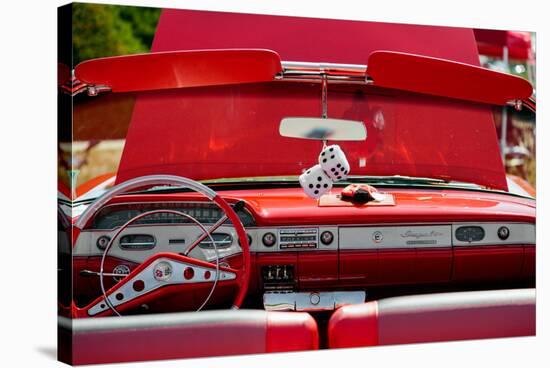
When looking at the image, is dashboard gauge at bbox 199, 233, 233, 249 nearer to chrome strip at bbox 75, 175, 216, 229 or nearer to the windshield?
chrome strip at bbox 75, 175, 216, 229

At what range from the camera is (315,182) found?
545 centimetres

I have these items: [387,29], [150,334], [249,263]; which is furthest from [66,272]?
[387,29]

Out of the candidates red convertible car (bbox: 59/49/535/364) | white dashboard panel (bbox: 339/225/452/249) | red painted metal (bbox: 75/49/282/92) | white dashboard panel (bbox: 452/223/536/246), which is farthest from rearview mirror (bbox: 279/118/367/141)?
white dashboard panel (bbox: 452/223/536/246)

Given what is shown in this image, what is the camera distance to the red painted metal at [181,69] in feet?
16.4

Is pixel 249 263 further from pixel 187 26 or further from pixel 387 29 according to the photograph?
pixel 387 29

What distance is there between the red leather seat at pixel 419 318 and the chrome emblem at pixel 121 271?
1.24 metres

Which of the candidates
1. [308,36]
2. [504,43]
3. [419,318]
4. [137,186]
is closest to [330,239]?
[419,318]

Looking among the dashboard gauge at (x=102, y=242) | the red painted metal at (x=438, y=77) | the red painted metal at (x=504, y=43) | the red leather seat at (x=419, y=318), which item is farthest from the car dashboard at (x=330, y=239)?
the red painted metal at (x=504, y=43)

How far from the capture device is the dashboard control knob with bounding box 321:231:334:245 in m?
5.29

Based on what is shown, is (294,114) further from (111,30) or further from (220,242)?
(111,30)

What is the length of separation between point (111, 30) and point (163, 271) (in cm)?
139

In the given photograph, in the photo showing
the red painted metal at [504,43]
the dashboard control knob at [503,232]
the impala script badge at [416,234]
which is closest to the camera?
the impala script badge at [416,234]

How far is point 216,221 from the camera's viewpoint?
5.05 metres

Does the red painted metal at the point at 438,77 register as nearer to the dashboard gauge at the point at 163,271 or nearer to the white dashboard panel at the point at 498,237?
the white dashboard panel at the point at 498,237
